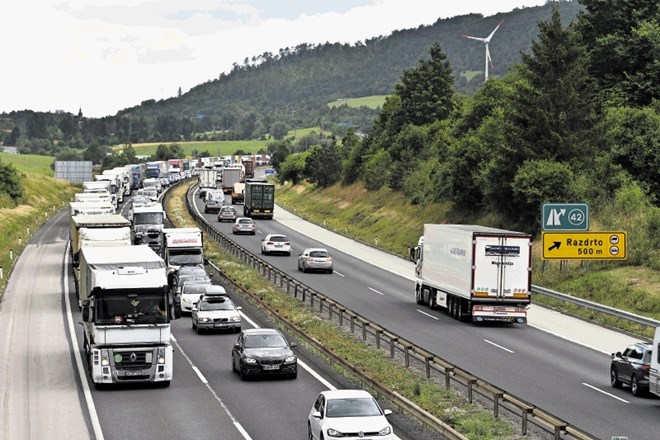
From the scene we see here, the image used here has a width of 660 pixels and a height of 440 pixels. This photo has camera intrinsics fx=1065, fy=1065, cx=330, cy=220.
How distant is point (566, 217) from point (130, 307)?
14400mm

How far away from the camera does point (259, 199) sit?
104 metres

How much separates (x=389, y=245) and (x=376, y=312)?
37.1 meters

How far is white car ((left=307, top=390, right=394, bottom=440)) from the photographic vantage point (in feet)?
67.0

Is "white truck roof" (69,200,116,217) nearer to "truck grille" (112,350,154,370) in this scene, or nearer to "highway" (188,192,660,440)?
"highway" (188,192,660,440)

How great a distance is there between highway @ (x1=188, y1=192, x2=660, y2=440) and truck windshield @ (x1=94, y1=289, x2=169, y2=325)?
965cm

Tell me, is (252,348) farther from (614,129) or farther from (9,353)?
(614,129)

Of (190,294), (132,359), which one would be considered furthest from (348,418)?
(190,294)

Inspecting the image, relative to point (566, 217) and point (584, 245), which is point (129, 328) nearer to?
point (584, 245)

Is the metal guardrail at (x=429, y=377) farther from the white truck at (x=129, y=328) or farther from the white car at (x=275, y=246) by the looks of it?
the white car at (x=275, y=246)

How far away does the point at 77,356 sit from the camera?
36.1 metres

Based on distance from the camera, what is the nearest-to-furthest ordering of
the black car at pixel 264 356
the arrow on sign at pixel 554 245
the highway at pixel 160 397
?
the highway at pixel 160 397 < the black car at pixel 264 356 < the arrow on sign at pixel 554 245

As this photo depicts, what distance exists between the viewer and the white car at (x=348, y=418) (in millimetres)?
20422

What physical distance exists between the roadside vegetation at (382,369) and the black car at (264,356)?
1756 millimetres

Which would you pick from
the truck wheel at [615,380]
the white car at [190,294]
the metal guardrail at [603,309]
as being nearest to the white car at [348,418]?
the truck wheel at [615,380]
